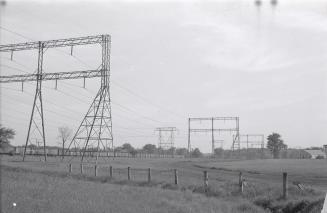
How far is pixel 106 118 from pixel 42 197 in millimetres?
30712

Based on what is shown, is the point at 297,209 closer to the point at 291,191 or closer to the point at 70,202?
the point at 291,191

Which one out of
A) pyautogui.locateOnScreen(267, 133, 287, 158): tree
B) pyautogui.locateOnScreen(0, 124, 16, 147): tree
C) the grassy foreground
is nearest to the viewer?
the grassy foreground

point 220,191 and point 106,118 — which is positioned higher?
point 106,118

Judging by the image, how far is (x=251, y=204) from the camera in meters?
17.2

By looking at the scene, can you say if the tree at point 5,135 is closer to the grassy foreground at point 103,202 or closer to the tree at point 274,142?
the grassy foreground at point 103,202

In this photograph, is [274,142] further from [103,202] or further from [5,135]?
[103,202]

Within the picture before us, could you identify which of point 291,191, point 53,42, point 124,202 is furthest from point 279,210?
point 53,42

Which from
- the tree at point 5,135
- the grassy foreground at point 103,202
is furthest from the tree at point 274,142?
the grassy foreground at point 103,202

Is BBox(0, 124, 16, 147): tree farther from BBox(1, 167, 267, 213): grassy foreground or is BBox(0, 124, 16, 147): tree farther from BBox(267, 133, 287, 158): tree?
→ BBox(267, 133, 287, 158): tree

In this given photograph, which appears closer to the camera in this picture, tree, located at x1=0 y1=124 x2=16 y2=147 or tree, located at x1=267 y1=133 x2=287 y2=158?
tree, located at x1=0 y1=124 x2=16 y2=147

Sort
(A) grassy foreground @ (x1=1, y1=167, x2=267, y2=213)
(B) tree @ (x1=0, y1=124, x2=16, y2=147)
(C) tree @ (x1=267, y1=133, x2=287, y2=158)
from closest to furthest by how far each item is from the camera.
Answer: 1. (A) grassy foreground @ (x1=1, y1=167, x2=267, y2=213)
2. (B) tree @ (x1=0, y1=124, x2=16, y2=147)
3. (C) tree @ (x1=267, y1=133, x2=287, y2=158)

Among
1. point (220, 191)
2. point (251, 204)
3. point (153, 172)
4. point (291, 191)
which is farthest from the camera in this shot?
point (153, 172)

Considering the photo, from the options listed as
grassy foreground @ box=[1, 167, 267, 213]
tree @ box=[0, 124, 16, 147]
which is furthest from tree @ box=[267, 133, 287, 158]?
grassy foreground @ box=[1, 167, 267, 213]

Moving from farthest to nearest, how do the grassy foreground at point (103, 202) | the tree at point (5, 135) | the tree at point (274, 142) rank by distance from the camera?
the tree at point (274, 142), the tree at point (5, 135), the grassy foreground at point (103, 202)
